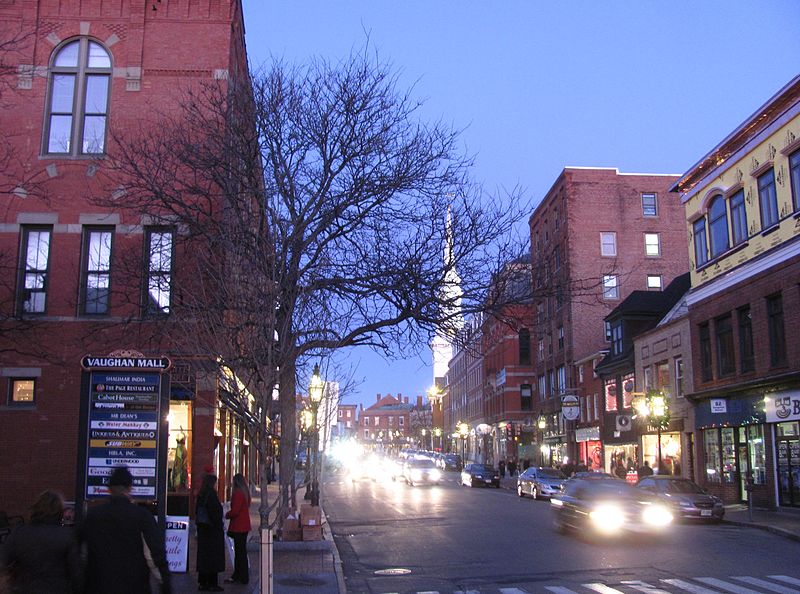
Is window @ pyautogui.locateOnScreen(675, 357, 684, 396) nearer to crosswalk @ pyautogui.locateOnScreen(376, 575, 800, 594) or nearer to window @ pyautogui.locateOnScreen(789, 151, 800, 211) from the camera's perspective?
window @ pyautogui.locateOnScreen(789, 151, 800, 211)

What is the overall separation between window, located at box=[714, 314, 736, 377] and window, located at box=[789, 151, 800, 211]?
6220 millimetres

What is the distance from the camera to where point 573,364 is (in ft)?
176

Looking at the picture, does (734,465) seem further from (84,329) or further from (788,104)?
(84,329)

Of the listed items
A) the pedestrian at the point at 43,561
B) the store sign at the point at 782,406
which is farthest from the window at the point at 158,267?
the store sign at the point at 782,406

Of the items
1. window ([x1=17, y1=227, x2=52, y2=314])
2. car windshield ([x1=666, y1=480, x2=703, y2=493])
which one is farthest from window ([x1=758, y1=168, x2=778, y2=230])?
window ([x1=17, y1=227, x2=52, y2=314])

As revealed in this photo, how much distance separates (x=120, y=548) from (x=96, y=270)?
54.4 feet

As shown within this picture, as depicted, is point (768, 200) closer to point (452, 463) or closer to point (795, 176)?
point (795, 176)

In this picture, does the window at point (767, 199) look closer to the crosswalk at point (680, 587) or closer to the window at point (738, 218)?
the window at point (738, 218)

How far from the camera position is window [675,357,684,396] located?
34438 mm

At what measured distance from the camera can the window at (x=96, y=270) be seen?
69.2ft

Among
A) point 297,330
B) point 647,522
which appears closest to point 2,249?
point 297,330

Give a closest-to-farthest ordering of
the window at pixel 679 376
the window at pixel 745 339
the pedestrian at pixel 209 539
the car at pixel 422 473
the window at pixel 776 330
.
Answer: the pedestrian at pixel 209 539
the window at pixel 776 330
the window at pixel 745 339
the window at pixel 679 376
the car at pixel 422 473

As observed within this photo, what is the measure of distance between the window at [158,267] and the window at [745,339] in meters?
19.5

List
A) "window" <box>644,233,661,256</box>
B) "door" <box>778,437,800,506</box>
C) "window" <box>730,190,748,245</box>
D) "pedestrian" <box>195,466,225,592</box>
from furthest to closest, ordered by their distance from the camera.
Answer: "window" <box>644,233,661,256</box>
"window" <box>730,190,748,245</box>
"door" <box>778,437,800,506</box>
"pedestrian" <box>195,466,225,592</box>
